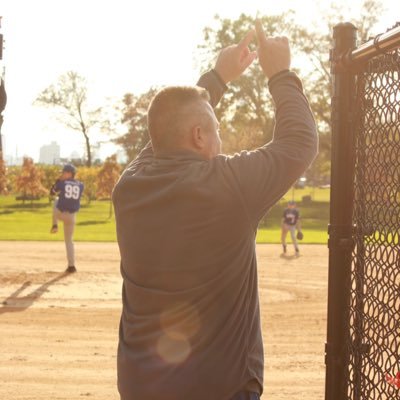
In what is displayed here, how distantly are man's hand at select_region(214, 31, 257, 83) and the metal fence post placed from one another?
417 mm

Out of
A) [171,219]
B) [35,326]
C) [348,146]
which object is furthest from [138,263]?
[35,326]

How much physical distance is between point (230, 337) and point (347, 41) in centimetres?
148

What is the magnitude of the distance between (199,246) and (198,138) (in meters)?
0.37

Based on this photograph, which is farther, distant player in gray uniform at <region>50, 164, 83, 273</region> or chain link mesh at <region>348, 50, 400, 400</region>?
distant player in gray uniform at <region>50, 164, 83, 273</region>

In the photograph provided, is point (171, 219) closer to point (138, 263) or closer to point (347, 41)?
point (138, 263)

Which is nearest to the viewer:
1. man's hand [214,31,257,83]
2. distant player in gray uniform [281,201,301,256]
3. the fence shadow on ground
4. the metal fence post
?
man's hand [214,31,257,83]

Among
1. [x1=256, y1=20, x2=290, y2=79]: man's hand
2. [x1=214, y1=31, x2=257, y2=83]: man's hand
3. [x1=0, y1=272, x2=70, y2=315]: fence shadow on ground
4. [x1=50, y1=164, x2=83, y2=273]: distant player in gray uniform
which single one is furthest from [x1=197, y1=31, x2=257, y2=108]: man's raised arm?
[x1=50, y1=164, x2=83, y2=273]: distant player in gray uniform

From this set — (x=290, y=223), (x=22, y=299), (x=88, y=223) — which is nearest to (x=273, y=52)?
(x=22, y=299)

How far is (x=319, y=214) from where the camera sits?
148 feet

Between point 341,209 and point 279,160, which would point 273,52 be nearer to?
point 279,160

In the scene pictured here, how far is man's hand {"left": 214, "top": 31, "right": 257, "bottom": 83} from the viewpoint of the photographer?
9.68 ft

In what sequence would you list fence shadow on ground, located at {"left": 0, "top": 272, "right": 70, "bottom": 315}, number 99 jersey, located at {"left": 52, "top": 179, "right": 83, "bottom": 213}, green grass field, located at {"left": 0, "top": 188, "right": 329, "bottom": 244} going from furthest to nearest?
green grass field, located at {"left": 0, "top": 188, "right": 329, "bottom": 244} < number 99 jersey, located at {"left": 52, "top": 179, "right": 83, "bottom": 213} < fence shadow on ground, located at {"left": 0, "top": 272, "right": 70, "bottom": 315}

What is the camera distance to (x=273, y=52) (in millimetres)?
2555

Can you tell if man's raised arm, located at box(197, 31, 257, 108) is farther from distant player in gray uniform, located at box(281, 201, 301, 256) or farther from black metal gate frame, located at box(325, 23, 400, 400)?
distant player in gray uniform, located at box(281, 201, 301, 256)
